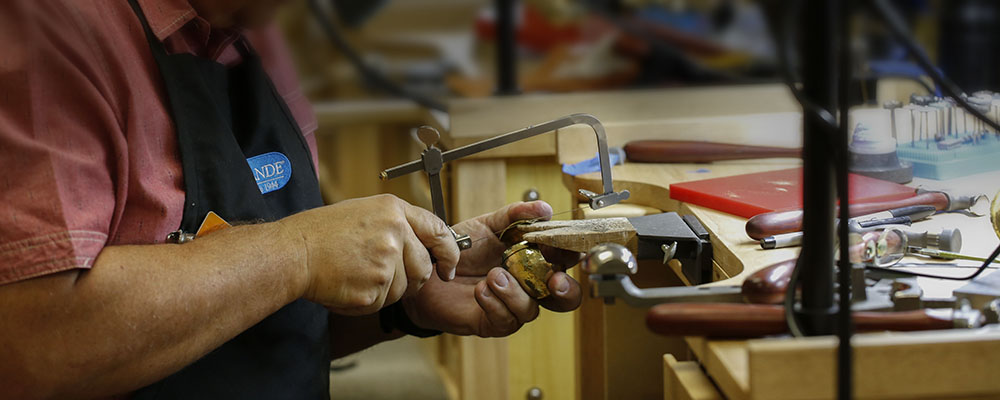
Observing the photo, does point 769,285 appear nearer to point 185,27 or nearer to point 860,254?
point 860,254

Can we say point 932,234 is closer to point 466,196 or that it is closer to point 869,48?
point 466,196

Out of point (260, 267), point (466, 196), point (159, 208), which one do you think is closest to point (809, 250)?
point (260, 267)

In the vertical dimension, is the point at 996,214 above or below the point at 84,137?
below

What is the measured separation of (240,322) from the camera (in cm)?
93

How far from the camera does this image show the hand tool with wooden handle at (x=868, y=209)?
3.26 feet

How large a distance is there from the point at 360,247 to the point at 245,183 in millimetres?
173

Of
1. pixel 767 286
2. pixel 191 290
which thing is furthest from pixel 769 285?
pixel 191 290

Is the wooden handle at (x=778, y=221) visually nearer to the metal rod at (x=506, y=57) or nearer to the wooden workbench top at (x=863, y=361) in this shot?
the wooden workbench top at (x=863, y=361)

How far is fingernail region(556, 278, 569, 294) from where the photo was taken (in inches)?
39.9

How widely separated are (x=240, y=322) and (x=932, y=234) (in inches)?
26.3

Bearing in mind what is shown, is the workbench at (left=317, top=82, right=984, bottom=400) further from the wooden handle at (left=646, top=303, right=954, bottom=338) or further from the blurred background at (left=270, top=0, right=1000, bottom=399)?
the wooden handle at (left=646, top=303, right=954, bottom=338)

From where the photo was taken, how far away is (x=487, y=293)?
1.08 meters

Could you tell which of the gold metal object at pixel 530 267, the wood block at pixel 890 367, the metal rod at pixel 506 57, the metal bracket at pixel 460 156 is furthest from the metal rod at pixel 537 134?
the metal rod at pixel 506 57

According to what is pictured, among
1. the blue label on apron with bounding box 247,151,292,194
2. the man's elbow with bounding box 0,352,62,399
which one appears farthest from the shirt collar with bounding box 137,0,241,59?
the man's elbow with bounding box 0,352,62,399
